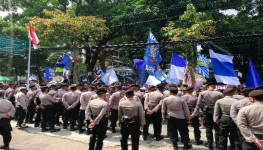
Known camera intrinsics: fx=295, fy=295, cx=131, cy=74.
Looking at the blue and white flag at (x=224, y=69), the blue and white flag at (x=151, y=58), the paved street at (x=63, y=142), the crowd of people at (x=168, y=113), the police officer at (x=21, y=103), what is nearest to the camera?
the crowd of people at (x=168, y=113)

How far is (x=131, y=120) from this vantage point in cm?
812

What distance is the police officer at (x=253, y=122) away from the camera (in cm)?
545

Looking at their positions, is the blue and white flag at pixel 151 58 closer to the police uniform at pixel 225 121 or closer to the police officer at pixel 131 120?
the police officer at pixel 131 120

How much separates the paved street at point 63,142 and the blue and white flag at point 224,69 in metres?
2.43

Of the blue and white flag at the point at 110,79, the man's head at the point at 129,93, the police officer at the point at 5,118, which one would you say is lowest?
the police officer at the point at 5,118

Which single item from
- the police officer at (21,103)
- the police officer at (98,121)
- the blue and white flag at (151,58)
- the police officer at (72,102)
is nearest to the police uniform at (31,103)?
the police officer at (21,103)

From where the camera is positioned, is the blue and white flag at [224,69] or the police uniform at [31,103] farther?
the police uniform at [31,103]

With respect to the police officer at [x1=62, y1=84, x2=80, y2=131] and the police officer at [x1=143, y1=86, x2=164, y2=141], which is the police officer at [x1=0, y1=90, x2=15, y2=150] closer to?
the police officer at [x1=62, y1=84, x2=80, y2=131]

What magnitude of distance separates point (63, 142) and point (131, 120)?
3.73 metres

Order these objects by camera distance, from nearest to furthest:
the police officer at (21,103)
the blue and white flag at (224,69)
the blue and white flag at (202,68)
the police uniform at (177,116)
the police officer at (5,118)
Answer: the police uniform at (177,116) < the police officer at (5,118) < the blue and white flag at (224,69) < the police officer at (21,103) < the blue and white flag at (202,68)

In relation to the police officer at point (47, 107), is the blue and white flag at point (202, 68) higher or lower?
higher

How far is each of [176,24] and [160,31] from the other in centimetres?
193

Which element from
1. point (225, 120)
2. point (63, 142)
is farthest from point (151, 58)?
point (225, 120)

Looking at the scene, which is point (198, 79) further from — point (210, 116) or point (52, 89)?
point (52, 89)
